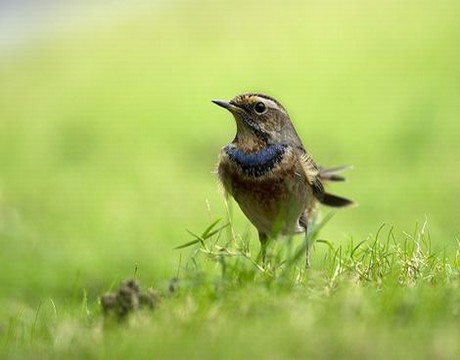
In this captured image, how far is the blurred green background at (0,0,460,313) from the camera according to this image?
49.7 ft

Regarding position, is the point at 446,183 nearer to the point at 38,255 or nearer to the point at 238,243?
the point at 38,255

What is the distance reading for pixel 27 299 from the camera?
11.5 metres

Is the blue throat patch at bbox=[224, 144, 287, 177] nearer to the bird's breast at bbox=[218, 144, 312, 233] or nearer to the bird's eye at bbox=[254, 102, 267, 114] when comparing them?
the bird's breast at bbox=[218, 144, 312, 233]

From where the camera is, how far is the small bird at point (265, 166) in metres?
7.38

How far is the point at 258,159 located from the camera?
7418 millimetres

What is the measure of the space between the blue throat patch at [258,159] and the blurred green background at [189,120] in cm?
511

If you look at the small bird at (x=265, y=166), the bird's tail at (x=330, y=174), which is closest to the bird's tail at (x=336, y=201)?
the bird's tail at (x=330, y=174)

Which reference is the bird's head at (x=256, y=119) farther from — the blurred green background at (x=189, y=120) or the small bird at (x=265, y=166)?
the blurred green background at (x=189, y=120)

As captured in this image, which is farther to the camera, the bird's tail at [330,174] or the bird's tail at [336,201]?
the bird's tail at [336,201]

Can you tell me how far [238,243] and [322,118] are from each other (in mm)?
13262

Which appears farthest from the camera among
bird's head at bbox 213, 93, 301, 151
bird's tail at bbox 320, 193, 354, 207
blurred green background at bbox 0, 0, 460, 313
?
→ blurred green background at bbox 0, 0, 460, 313

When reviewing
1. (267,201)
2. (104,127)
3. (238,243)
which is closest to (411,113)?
(104,127)

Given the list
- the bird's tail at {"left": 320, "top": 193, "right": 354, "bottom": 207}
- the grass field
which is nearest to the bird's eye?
the grass field

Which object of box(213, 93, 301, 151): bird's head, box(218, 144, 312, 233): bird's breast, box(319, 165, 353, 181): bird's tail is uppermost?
box(213, 93, 301, 151): bird's head
